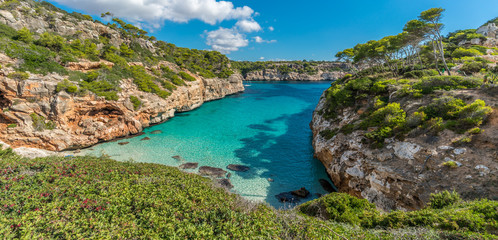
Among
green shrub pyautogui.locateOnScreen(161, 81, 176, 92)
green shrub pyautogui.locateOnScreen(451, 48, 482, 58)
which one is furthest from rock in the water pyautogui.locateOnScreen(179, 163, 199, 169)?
green shrub pyautogui.locateOnScreen(451, 48, 482, 58)

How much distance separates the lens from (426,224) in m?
4.42

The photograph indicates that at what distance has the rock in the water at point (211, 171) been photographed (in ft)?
43.9

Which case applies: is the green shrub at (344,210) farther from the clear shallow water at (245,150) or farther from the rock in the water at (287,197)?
the clear shallow water at (245,150)

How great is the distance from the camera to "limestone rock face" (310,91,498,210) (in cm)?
670

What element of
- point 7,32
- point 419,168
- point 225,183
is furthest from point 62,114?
point 419,168

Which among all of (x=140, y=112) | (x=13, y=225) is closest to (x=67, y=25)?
(x=140, y=112)

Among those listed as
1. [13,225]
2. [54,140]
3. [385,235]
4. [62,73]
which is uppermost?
[62,73]

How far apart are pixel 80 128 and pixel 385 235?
24.1 meters

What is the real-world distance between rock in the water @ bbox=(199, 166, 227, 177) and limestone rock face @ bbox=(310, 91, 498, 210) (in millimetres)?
8220

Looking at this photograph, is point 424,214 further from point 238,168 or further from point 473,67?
point 473,67

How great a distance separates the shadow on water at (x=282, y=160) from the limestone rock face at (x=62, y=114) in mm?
13630

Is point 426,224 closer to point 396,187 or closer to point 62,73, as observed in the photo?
point 396,187

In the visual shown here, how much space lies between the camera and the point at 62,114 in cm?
1650

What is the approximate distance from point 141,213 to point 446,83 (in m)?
17.6
